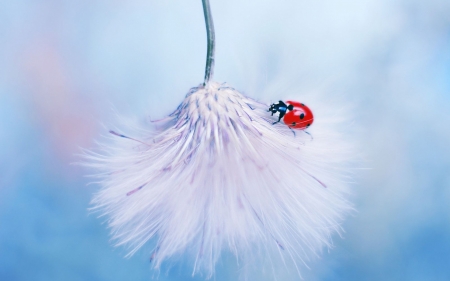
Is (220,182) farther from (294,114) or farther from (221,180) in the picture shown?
(294,114)

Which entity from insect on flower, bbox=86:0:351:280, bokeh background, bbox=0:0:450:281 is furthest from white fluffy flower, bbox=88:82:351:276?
bokeh background, bbox=0:0:450:281

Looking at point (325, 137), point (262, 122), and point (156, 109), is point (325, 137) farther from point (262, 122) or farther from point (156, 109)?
point (156, 109)

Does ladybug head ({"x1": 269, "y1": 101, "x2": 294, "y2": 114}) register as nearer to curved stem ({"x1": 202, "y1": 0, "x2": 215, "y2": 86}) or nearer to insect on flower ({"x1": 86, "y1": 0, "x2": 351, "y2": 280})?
insect on flower ({"x1": 86, "y1": 0, "x2": 351, "y2": 280})

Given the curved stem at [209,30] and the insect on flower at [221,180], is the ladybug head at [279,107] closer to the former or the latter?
the insect on flower at [221,180]

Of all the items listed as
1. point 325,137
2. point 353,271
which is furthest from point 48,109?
point 353,271

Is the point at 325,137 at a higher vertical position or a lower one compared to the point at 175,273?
higher

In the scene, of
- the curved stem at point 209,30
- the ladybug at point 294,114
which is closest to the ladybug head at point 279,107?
the ladybug at point 294,114
